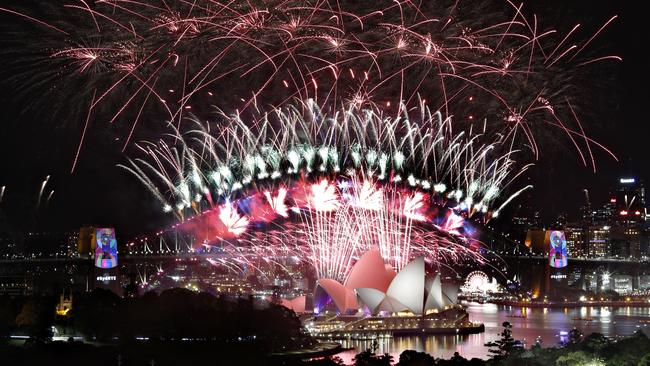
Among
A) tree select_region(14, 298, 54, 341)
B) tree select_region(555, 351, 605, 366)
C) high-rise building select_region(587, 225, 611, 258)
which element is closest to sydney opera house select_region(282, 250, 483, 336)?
tree select_region(14, 298, 54, 341)

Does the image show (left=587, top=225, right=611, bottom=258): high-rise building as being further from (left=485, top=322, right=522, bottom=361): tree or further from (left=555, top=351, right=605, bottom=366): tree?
(left=555, top=351, right=605, bottom=366): tree

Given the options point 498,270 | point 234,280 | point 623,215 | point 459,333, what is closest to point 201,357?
point 459,333

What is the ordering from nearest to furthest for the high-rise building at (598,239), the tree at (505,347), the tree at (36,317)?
the tree at (505,347) < the tree at (36,317) < the high-rise building at (598,239)

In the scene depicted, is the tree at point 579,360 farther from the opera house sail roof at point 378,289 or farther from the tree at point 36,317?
the opera house sail roof at point 378,289

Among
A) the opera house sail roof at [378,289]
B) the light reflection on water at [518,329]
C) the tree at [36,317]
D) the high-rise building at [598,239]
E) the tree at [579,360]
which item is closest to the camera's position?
the tree at [579,360]

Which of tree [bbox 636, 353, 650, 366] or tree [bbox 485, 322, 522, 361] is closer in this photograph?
tree [bbox 636, 353, 650, 366]

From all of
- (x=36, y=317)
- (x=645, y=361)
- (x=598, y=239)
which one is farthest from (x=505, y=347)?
(x=598, y=239)

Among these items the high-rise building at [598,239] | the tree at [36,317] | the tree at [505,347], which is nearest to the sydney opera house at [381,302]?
the tree at [505,347]

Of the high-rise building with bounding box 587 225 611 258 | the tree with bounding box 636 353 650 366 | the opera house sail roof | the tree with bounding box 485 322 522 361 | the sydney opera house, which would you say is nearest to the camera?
the tree with bounding box 636 353 650 366

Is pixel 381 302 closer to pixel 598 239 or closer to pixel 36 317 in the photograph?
pixel 36 317
